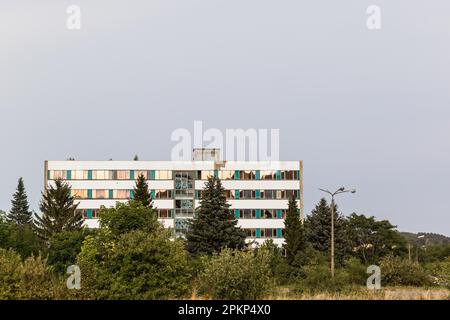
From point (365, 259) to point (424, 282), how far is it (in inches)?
1359

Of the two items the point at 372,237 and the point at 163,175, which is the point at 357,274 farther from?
the point at 163,175

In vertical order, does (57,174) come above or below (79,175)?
above

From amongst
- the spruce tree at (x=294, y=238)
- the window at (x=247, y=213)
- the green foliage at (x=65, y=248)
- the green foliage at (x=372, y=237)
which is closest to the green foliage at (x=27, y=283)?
the green foliage at (x=65, y=248)

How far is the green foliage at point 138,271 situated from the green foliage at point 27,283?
1.90 metres

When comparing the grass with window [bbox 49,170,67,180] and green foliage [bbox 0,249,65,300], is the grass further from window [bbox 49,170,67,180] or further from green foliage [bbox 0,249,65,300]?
window [bbox 49,170,67,180]

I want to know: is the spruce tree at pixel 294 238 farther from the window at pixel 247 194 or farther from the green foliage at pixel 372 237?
the window at pixel 247 194

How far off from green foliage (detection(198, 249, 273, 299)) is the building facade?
2620 inches

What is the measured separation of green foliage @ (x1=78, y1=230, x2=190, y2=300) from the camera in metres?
23.5

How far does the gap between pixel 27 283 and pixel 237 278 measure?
7205mm

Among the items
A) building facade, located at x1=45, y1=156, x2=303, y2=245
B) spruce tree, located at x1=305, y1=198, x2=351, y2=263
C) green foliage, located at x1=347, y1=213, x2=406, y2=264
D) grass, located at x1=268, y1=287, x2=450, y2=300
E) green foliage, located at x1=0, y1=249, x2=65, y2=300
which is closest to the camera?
green foliage, located at x1=0, y1=249, x2=65, y2=300

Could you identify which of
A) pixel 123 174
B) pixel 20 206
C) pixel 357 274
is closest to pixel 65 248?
pixel 357 274

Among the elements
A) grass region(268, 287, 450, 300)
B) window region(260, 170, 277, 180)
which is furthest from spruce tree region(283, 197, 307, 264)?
grass region(268, 287, 450, 300)

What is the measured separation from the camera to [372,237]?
7912 centimetres
